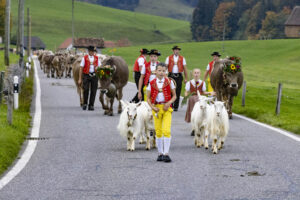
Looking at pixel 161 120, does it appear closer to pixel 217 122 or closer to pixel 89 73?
pixel 217 122

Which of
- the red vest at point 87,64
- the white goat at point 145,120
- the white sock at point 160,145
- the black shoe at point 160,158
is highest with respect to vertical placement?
the red vest at point 87,64

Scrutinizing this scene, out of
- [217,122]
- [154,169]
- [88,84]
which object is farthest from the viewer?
[88,84]

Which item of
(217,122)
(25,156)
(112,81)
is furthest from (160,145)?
(112,81)

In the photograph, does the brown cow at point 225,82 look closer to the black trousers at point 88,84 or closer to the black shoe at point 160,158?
the black trousers at point 88,84

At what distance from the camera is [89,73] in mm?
20547

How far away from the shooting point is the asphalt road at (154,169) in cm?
838

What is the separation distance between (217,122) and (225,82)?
656 centimetres

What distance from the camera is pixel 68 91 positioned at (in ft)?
95.8

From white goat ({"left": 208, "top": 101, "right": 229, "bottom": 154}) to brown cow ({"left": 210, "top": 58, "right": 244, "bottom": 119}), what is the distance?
20.5 feet

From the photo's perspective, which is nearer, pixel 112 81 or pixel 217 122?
pixel 217 122

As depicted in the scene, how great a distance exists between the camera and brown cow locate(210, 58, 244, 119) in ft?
60.7

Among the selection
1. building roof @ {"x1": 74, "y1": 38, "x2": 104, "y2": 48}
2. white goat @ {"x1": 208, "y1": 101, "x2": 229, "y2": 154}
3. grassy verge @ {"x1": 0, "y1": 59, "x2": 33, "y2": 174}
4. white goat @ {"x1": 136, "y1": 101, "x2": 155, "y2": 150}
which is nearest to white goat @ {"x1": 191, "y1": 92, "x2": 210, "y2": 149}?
white goat @ {"x1": 208, "y1": 101, "x2": 229, "y2": 154}

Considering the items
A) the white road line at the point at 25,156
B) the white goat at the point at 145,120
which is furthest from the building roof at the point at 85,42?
the white goat at the point at 145,120

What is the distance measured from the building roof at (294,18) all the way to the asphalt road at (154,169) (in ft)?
426
